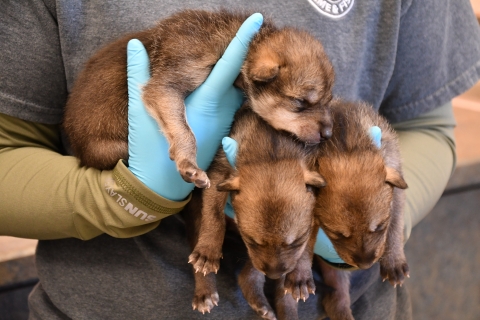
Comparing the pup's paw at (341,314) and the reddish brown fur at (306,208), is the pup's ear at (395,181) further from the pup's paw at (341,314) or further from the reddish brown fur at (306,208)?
the pup's paw at (341,314)

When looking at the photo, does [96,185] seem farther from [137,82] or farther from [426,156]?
[426,156]

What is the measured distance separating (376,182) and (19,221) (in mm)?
966

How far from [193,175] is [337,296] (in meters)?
0.58

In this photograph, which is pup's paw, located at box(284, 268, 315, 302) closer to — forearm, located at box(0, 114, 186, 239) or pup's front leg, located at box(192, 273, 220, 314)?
pup's front leg, located at box(192, 273, 220, 314)

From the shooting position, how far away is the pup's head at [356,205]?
1107mm

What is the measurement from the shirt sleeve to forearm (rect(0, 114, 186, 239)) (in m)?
0.86

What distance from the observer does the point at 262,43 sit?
4.47ft

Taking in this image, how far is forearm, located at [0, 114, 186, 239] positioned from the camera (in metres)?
1.25

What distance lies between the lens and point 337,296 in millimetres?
1401

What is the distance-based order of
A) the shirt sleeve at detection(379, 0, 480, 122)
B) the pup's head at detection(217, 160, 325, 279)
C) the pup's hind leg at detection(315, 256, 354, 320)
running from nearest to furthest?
the pup's head at detection(217, 160, 325, 279) < the pup's hind leg at detection(315, 256, 354, 320) < the shirt sleeve at detection(379, 0, 480, 122)

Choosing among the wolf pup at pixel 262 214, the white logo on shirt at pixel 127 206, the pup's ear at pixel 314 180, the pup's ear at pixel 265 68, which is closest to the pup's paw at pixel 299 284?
the wolf pup at pixel 262 214

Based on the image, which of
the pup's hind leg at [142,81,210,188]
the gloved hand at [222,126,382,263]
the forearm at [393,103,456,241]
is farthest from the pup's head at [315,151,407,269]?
the forearm at [393,103,456,241]

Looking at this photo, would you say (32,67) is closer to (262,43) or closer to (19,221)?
(19,221)

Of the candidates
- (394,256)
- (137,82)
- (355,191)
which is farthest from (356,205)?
(137,82)
